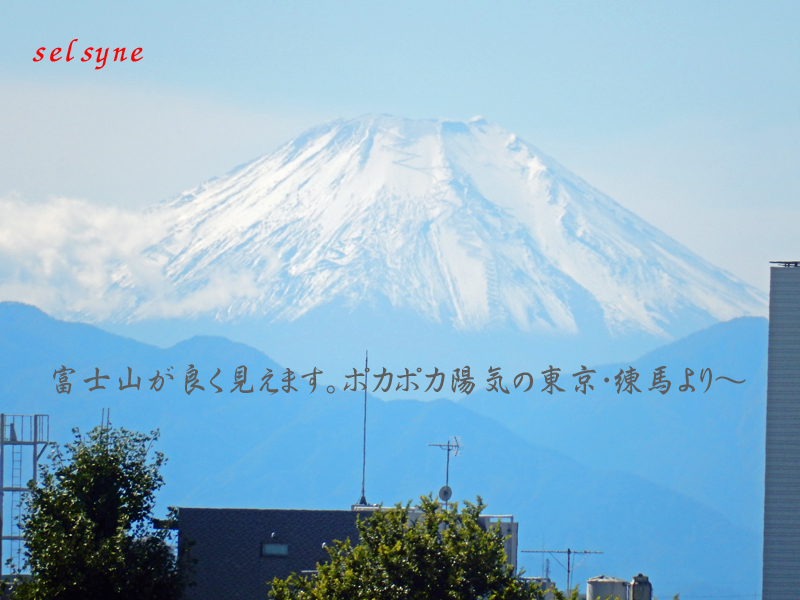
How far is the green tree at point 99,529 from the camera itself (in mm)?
26688

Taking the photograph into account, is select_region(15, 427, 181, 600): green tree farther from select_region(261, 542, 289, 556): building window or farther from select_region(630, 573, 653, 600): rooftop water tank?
select_region(630, 573, 653, 600): rooftop water tank

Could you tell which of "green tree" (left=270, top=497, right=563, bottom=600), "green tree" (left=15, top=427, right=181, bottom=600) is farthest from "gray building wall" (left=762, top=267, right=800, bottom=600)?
"green tree" (left=15, top=427, right=181, bottom=600)

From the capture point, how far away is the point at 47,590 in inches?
1043

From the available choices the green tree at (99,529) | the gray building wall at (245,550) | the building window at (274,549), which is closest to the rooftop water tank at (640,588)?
the gray building wall at (245,550)

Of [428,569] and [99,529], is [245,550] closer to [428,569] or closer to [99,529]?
[99,529]

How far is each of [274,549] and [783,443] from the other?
24474 millimetres

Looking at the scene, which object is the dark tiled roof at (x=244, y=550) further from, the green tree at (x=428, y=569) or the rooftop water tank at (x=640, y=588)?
the green tree at (x=428, y=569)

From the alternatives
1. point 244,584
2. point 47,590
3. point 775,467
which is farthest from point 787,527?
point 47,590

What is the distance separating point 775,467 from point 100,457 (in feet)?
107

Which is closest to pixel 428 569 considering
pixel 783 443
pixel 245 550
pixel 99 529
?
pixel 99 529

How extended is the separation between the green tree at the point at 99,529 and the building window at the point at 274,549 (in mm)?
8590

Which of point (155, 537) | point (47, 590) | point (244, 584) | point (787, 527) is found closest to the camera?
point (47, 590)

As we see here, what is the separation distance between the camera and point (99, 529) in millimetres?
27781

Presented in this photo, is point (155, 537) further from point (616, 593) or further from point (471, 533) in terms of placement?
point (616, 593)
